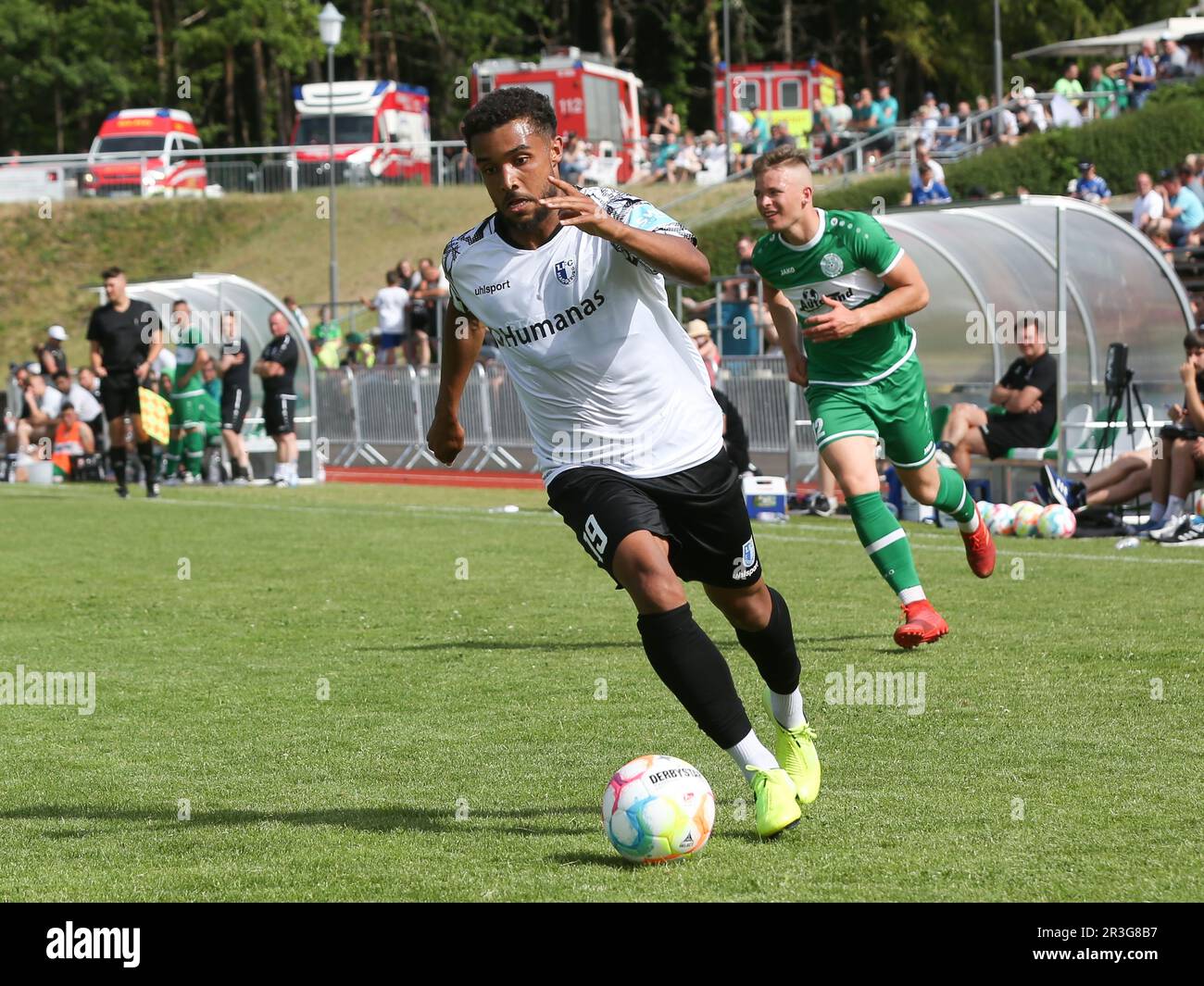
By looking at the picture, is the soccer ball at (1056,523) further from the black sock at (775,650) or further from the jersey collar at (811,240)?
the black sock at (775,650)

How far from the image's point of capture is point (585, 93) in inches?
1916

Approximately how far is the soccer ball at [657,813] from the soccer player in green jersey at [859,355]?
3.82 metres

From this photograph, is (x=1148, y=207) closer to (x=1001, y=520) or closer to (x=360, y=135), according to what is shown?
(x=1001, y=520)

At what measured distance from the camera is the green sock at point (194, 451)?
24719 millimetres

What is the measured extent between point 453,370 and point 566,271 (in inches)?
26.3

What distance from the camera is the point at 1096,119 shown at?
118 feet

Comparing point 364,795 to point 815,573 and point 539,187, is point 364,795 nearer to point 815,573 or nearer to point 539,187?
point 539,187

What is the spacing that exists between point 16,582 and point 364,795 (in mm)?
7653

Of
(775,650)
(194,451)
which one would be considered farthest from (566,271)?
(194,451)

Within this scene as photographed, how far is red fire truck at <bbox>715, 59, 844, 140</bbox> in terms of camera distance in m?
49.3

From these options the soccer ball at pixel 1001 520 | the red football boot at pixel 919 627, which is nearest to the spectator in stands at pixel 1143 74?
the soccer ball at pixel 1001 520

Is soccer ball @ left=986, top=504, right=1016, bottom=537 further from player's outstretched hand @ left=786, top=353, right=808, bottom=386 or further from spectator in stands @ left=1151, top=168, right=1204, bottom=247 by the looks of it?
Result: spectator in stands @ left=1151, top=168, right=1204, bottom=247

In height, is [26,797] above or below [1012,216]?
below

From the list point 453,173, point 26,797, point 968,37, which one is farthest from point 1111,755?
point 968,37
